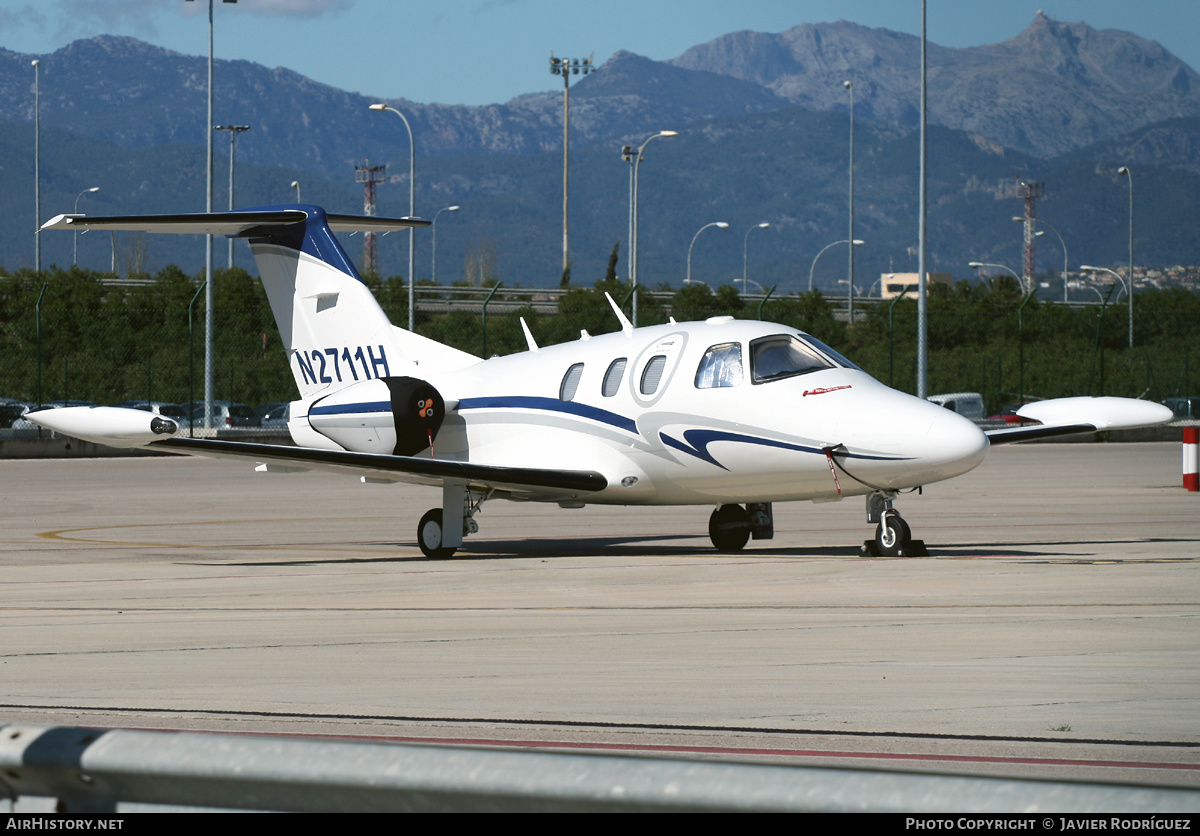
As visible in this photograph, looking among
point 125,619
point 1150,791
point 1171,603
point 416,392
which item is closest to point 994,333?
point 416,392

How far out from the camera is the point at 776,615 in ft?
31.7

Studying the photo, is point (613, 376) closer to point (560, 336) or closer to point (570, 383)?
point (570, 383)

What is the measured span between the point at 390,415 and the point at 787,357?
16.7ft

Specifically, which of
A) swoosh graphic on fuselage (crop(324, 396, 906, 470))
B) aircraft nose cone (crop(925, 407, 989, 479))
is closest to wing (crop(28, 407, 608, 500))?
swoosh graphic on fuselage (crop(324, 396, 906, 470))

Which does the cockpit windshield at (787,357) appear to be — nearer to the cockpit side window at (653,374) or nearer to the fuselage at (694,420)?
the fuselage at (694,420)

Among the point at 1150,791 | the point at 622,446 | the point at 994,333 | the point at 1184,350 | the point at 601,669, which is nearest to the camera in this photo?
the point at 1150,791

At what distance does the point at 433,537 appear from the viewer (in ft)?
50.4

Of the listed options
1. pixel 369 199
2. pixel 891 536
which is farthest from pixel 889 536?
pixel 369 199

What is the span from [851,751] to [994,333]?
4026 centimetres

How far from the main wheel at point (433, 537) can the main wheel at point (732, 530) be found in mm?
2989

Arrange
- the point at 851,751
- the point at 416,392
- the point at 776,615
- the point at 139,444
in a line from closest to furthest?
the point at 851,751 < the point at 776,615 < the point at 139,444 < the point at 416,392

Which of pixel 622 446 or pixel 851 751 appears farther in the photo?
pixel 622 446

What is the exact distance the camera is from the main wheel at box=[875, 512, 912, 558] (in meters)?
13.3

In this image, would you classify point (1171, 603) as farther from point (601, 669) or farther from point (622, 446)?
point (622, 446)
